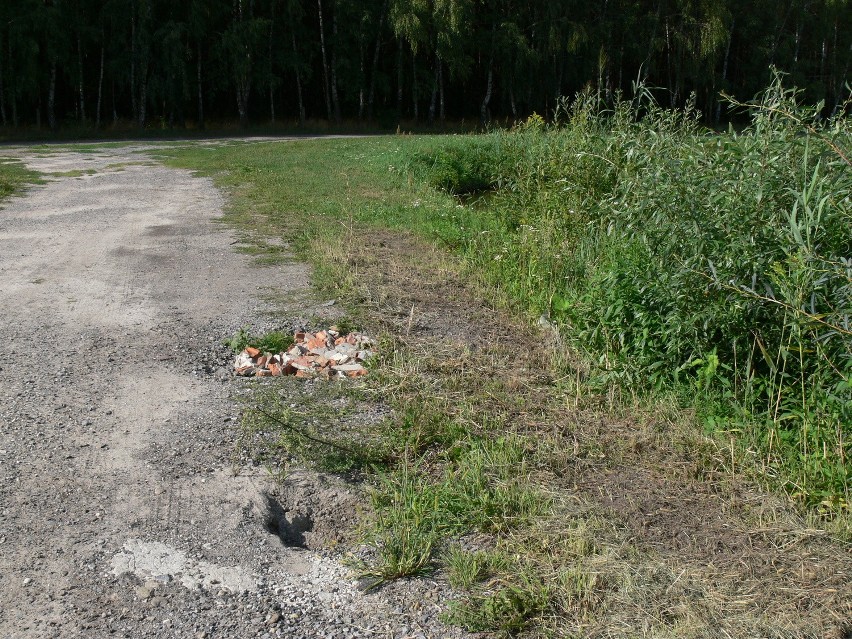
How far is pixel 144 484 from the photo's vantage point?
4.13 meters

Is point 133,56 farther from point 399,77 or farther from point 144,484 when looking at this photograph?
point 144,484

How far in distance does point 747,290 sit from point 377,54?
110ft

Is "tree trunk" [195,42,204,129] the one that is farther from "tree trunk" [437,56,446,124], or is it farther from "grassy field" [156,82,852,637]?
"grassy field" [156,82,852,637]

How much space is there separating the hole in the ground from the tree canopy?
2757 centimetres

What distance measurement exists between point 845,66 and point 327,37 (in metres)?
23.6

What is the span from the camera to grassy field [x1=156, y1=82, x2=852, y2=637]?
11.0 ft

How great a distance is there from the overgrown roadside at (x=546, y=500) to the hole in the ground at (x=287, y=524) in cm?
34

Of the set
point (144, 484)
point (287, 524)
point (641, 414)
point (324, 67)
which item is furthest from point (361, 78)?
point (287, 524)

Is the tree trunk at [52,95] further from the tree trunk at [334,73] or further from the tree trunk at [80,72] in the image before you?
the tree trunk at [334,73]

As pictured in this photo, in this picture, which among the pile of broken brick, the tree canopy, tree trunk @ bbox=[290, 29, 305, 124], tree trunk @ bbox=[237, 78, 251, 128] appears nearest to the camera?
the pile of broken brick

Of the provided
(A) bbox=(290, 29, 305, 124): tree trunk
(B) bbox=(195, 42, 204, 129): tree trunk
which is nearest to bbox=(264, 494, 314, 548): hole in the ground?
(B) bbox=(195, 42, 204, 129): tree trunk

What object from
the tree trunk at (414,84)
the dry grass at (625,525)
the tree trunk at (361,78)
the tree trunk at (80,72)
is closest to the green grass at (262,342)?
the dry grass at (625,525)

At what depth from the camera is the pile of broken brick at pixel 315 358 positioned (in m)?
5.64

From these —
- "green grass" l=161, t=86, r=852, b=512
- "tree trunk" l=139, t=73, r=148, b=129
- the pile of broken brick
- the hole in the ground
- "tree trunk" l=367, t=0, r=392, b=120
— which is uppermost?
"tree trunk" l=367, t=0, r=392, b=120
